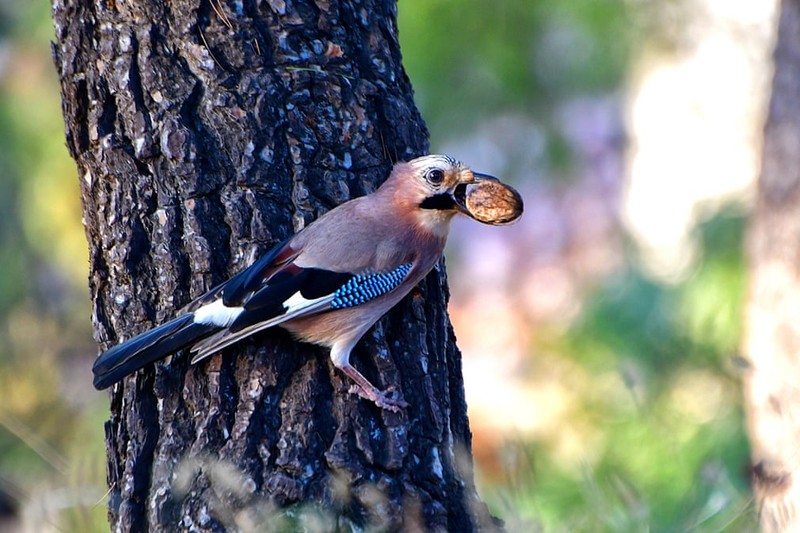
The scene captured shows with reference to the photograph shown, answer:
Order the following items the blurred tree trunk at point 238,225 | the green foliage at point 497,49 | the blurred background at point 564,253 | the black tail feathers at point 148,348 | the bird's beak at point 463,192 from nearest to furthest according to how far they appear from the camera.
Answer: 1. the blurred tree trunk at point 238,225
2. the black tail feathers at point 148,348
3. the bird's beak at point 463,192
4. the blurred background at point 564,253
5. the green foliage at point 497,49

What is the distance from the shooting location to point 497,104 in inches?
398

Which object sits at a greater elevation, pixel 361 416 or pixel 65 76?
pixel 65 76

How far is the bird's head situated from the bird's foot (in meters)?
0.70

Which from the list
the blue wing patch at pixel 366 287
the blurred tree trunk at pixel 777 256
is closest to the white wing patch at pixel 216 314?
the blue wing patch at pixel 366 287

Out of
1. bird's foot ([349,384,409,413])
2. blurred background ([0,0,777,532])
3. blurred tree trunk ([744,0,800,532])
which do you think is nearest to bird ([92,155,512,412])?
bird's foot ([349,384,409,413])

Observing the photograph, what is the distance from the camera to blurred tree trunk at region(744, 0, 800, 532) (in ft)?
17.7

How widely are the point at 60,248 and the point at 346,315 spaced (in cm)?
856

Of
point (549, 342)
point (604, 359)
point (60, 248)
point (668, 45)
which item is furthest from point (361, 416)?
point (668, 45)

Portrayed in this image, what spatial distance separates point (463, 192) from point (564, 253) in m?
13.5

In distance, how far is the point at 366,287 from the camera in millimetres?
3135

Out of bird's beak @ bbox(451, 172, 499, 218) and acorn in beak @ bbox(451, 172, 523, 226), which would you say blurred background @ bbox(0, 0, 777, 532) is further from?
bird's beak @ bbox(451, 172, 499, 218)

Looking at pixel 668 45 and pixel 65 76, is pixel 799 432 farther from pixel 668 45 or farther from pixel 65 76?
pixel 668 45

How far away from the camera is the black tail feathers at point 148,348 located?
2.84 m

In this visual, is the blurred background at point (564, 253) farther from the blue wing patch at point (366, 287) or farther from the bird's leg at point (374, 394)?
the blue wing patch at point (366, 287)
